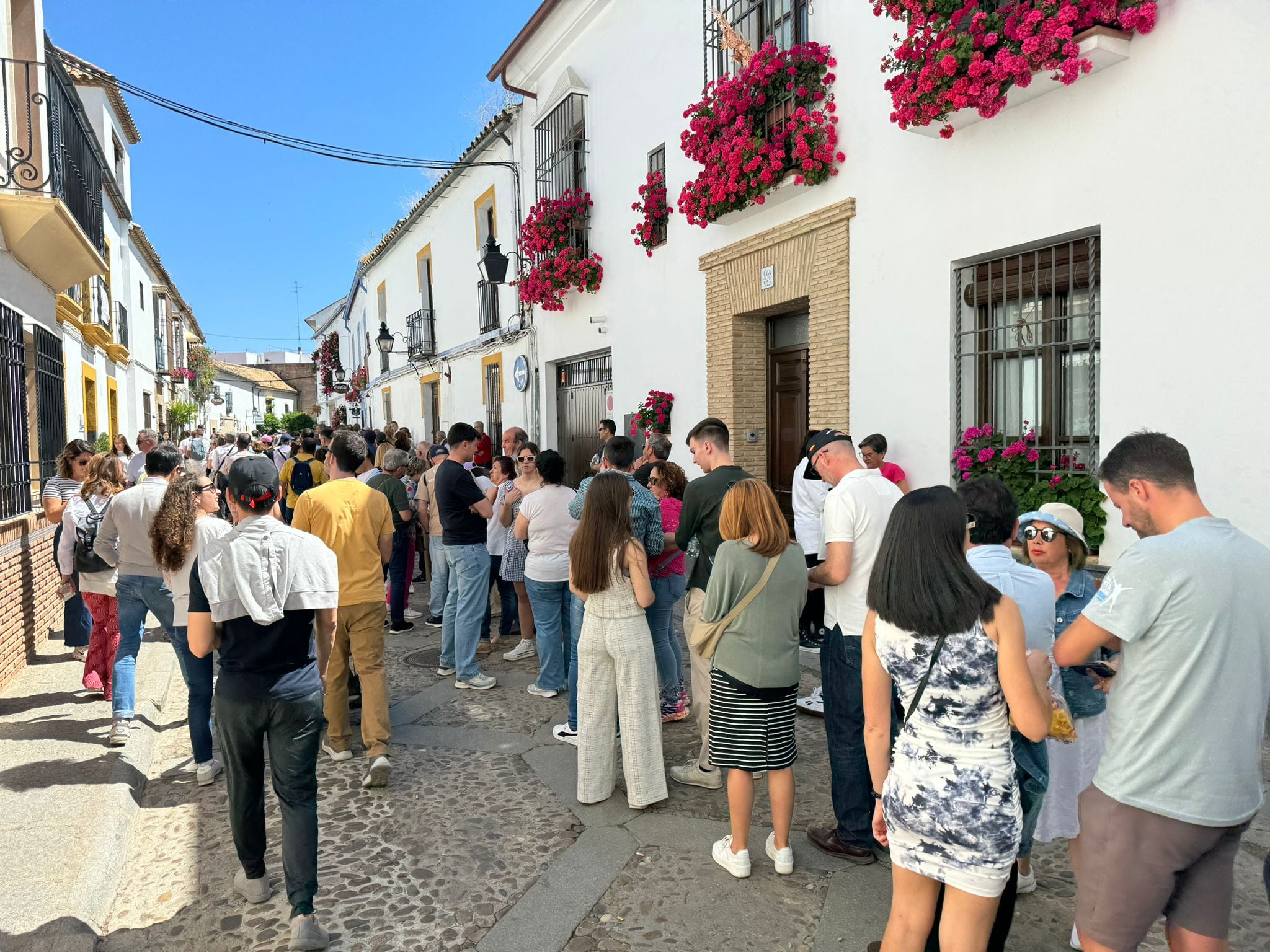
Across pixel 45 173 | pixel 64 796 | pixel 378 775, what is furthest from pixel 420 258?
pixel 378 775

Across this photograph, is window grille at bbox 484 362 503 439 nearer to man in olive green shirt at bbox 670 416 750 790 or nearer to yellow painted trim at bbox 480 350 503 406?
yellow painted trim at bbox 480 350 503 406

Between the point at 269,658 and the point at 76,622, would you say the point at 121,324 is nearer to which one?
the point at 76,622

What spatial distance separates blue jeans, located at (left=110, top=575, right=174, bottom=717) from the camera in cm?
452

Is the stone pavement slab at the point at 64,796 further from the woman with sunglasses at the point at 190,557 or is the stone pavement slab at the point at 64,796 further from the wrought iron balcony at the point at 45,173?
the wrought iron balcony at the point at 45,173

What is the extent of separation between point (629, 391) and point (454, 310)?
27.1ft

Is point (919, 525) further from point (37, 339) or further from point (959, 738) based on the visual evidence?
point (37, 339)

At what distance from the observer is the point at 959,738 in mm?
Result: 2092

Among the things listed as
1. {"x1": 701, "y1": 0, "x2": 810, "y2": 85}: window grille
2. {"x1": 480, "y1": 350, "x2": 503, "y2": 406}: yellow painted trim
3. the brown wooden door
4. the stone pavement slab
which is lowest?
the stone pavement slab

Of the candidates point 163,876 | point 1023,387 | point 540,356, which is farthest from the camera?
point 540,356

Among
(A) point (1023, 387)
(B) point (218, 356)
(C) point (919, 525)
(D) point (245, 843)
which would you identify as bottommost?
(D) point (245, 843)

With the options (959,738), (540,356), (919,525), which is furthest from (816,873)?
(540,356)

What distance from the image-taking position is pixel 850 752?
337cm

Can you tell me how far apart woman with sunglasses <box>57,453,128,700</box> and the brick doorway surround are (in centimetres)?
545

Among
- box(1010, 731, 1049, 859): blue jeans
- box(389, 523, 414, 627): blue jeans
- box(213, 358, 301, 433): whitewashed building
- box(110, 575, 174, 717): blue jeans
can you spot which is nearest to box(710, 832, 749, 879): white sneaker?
box(1010, 731, 1049, 859): blue jeans
